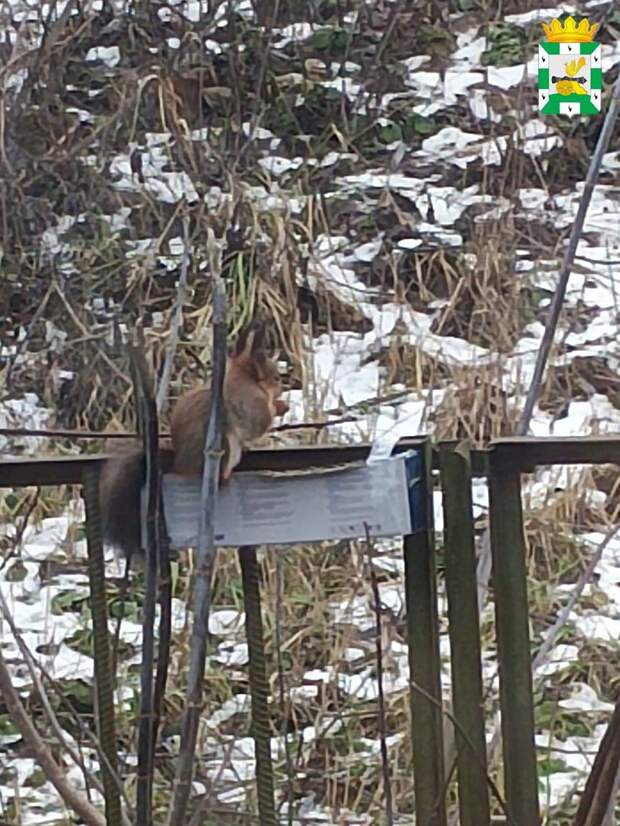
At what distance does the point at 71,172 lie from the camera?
17.2 ft

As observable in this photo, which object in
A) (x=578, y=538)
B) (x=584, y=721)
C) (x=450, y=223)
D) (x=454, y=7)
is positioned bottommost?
(x=584, y=721)

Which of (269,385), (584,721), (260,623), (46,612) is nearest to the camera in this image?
(260,623)

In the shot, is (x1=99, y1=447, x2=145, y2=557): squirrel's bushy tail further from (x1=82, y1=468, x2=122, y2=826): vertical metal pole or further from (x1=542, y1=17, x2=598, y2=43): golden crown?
(x1=542, y1=17, x2=598, y2=43): golden crown

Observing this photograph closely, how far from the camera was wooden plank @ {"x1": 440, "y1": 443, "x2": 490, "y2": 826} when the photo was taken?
1.62 m

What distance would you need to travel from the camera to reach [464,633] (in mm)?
1650

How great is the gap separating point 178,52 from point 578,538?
2753 millimetres

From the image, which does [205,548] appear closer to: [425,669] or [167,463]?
[167,463]

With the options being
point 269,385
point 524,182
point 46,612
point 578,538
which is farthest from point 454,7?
point 269,385

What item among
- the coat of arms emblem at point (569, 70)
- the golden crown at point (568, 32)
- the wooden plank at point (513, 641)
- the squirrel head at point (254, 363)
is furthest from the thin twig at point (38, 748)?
the golden crown at point (568, 32)

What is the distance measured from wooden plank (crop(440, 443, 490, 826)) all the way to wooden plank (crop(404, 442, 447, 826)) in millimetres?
19

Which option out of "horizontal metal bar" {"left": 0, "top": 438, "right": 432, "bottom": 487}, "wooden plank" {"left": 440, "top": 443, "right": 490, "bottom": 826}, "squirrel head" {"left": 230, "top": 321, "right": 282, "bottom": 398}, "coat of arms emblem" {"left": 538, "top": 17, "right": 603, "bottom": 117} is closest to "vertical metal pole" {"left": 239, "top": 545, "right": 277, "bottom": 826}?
"horizontal metal bar" {"left": 0, "top": 438, "right": 432, "bottom": 487}

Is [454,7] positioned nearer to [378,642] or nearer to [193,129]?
[193,129]

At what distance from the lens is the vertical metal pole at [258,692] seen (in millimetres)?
1608

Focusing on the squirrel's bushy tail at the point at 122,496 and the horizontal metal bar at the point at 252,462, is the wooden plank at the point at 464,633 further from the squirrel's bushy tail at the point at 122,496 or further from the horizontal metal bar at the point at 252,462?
the squirrel's bushy tail at the point at 122,496
